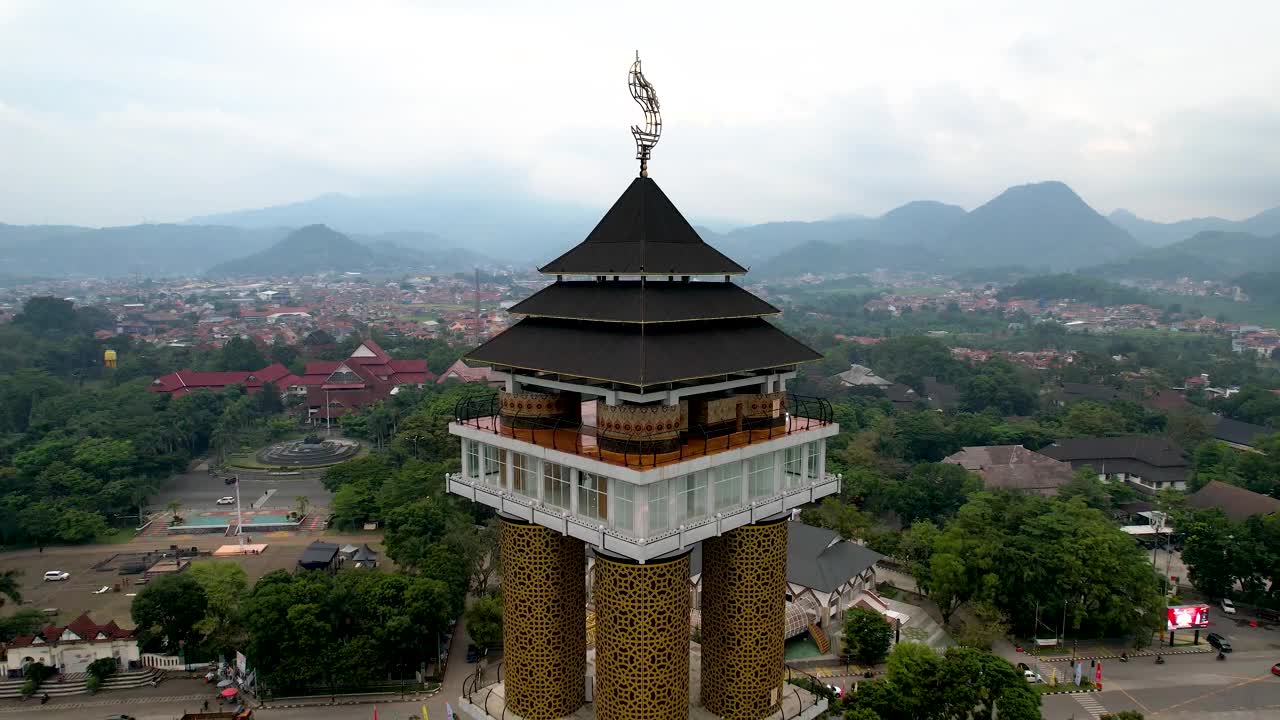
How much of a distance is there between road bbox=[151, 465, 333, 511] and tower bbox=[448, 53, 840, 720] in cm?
3458

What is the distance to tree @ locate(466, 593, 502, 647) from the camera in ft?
85.5

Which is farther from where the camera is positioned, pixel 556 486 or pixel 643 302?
pixel 556 486

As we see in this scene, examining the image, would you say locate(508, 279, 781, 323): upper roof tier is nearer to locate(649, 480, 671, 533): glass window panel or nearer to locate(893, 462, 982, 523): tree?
locate(649, 480, 671, 533): glass window panel

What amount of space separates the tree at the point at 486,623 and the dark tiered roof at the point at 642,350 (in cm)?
1383

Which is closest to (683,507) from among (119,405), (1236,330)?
(119,405)

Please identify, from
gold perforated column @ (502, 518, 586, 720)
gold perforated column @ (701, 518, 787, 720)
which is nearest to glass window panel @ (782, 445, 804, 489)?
gold perforated column @ (701, 518, 787, 720)

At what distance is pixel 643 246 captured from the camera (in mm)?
15703

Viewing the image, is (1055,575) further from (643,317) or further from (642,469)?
(643,317)

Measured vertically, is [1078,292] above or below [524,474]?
below

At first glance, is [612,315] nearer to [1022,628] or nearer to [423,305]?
[1022,628]

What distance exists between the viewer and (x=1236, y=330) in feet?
445

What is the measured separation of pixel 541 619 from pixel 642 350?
6855 millimetres

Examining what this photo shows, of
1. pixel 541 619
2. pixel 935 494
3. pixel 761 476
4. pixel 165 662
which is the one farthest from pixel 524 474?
pixel 935 494

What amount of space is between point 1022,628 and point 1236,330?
480 feet
